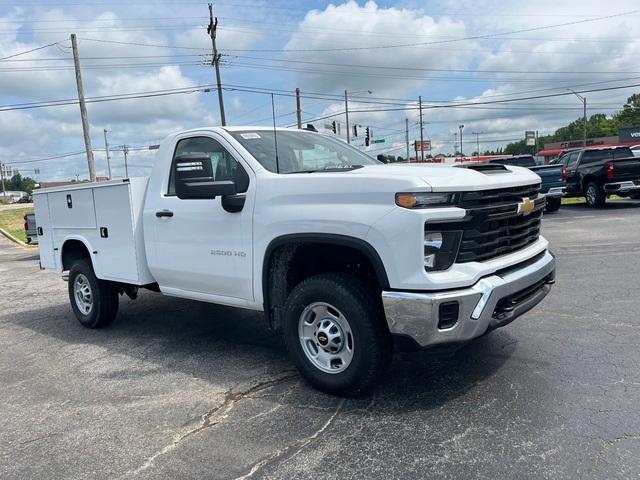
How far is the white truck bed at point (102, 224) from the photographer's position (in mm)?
5473

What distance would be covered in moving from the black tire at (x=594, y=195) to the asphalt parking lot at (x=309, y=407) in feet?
40.0

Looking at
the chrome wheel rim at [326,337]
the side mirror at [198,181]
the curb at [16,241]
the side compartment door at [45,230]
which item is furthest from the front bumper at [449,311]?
the curb at [16,241]

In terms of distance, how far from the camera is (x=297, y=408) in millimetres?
3912

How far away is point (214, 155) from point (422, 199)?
2.15m

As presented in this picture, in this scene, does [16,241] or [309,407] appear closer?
[309,407]

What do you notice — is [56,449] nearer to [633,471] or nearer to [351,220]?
[351,220]

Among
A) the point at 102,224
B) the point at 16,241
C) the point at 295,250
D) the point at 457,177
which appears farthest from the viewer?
the point at 16,241

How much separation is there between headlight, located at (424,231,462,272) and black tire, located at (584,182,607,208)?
15807mm

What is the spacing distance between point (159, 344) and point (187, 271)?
117 cm

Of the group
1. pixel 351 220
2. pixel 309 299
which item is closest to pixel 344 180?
pixel 351 220

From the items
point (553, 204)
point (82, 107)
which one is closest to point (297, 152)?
point (553, 204)

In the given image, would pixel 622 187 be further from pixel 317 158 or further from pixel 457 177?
pixel 457 177

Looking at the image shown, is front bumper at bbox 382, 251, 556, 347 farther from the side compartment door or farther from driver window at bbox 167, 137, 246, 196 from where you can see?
the side compartment door

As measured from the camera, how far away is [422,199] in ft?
11.3
